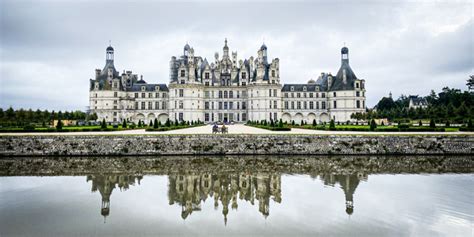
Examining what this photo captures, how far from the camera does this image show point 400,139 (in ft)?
62.2

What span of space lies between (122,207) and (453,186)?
34.1 feet

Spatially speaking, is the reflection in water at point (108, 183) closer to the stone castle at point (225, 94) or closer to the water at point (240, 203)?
the water at point (240, 203)

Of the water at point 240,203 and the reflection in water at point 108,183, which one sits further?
the reflection in water at point 108,183

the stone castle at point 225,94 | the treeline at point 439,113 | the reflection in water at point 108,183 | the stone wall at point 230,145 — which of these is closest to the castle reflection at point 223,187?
the reflection in water at point 108,183

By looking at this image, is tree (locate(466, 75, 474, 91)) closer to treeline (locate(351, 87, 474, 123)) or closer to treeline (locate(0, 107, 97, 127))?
treeline (locate(351, 87, 474, 123))

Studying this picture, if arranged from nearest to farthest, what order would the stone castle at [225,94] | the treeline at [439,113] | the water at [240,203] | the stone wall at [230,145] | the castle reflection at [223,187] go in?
1. the water at [240,203]
2. the castle reflection at [223,187]
3. the stone wall at [230,145]
4. the treeline at [439,113]
5. the stone castle at [225,94]

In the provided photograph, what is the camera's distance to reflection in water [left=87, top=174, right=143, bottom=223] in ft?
30.0

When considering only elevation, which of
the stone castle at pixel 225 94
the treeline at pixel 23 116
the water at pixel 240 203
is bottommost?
the water at pixel 240 203

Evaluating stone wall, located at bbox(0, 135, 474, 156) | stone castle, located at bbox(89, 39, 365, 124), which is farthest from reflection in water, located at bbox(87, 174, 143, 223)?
stone castle, located at bbox(89, 39, 365, 124)

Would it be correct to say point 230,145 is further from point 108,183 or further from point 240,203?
point 240,203

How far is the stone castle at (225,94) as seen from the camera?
50969mm

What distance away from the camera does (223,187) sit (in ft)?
34.0

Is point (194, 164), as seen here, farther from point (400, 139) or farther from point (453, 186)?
point (400, 139)

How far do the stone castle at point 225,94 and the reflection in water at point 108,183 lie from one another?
127 feet
